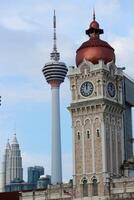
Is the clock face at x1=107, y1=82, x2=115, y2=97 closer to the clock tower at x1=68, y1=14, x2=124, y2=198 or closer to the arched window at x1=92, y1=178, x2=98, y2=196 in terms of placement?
the clock tower at x1=68, y1=14, x2=124, y2=198

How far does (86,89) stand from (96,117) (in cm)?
576

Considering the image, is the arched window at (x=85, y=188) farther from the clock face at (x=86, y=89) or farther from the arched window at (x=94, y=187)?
the clock face at (x=86, y=89)

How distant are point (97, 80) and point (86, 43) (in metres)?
8.37

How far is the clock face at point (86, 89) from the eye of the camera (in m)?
111

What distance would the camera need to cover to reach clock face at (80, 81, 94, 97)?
111100 mm

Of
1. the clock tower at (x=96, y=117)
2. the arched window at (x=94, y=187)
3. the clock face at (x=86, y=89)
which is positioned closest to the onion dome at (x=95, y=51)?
the clock tower at (x=96, y=117)

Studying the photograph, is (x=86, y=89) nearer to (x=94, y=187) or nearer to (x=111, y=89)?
(x=111, y=89)

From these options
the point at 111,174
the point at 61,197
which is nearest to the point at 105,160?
the point at 111,174

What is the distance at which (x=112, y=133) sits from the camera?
11138 cm

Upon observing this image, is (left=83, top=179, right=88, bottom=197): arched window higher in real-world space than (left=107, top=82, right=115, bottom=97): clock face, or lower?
lower

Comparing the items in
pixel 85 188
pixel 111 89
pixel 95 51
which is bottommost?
pixel 85 188

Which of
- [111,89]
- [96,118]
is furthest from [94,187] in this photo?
[111,89]

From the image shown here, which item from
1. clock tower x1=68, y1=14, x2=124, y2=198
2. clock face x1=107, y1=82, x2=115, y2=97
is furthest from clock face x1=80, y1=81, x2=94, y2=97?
clock face x1=107, y1=82, x2=115, y2=97

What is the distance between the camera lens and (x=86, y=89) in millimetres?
111750
